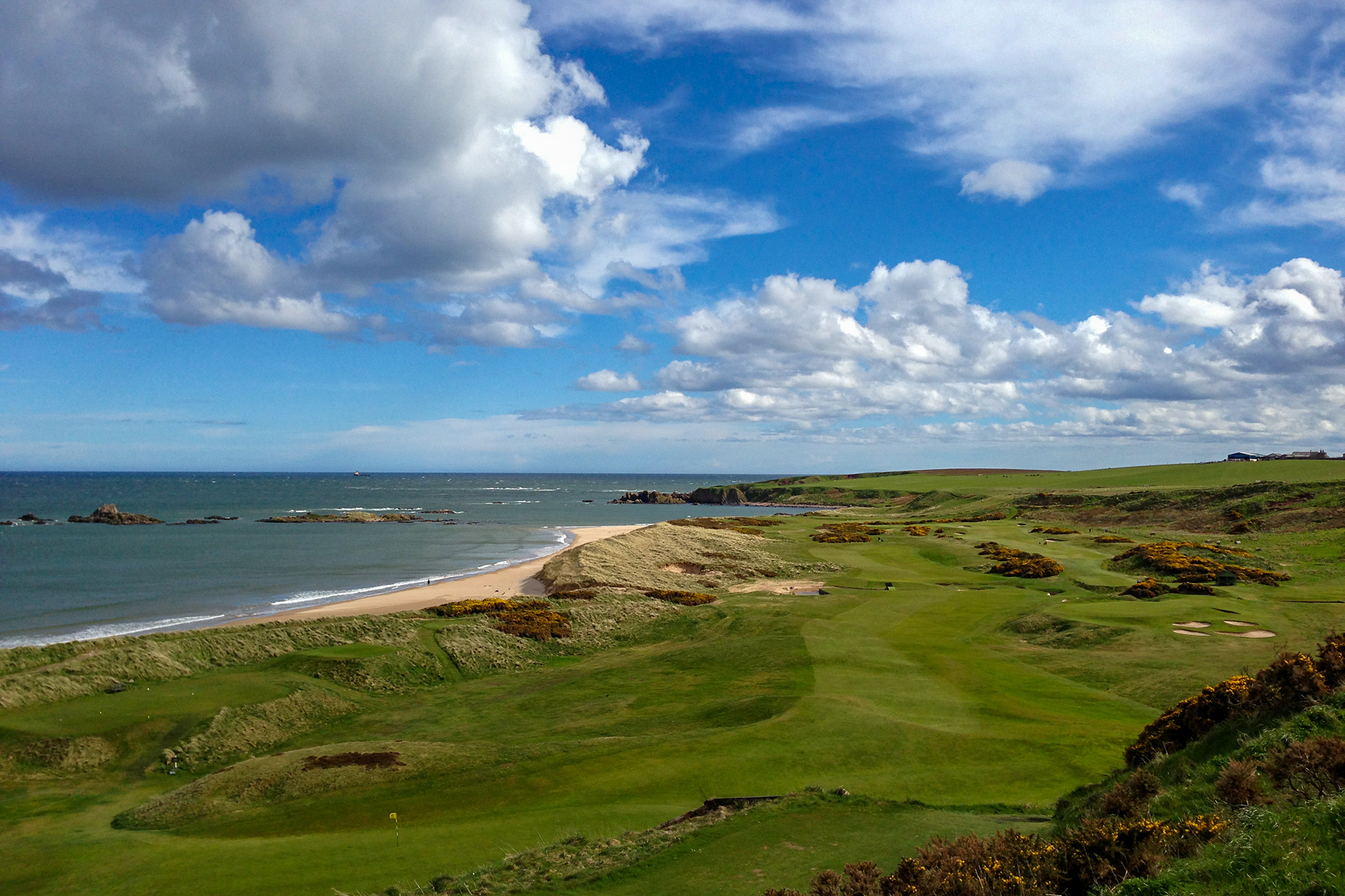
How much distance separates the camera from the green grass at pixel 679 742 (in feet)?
42.2

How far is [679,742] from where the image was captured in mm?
18719

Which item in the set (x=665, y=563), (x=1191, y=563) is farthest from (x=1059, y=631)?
(x=665, y=563)

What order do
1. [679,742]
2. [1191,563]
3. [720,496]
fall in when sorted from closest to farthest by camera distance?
[679,742]
[1191,563]
[720,496]

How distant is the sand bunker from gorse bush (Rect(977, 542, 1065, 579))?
12.8m

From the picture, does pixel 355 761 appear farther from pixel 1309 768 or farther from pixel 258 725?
pixel 1309 768

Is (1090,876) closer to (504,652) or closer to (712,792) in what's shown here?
(712,792)

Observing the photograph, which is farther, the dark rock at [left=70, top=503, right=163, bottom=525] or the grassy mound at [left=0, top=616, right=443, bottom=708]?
the dark rock at [left=70, top=503, right=163, bottom=525]

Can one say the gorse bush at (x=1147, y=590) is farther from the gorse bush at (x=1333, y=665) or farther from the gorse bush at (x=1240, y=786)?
the gorse bush at (x=1240, y=786)

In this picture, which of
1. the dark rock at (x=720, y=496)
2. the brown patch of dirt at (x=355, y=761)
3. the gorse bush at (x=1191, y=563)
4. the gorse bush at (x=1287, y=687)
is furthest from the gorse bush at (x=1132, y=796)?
the dark rock at (x=720, y=496)

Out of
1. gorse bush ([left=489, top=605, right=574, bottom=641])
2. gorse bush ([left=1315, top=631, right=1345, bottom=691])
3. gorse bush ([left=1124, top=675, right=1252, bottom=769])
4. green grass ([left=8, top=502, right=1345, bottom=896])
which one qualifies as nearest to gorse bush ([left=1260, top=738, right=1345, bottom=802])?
gorse bush ([left=1315, top=631, right=1345, bottom=691])

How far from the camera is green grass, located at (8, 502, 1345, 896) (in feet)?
42.2

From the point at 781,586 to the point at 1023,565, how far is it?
16.7 metres

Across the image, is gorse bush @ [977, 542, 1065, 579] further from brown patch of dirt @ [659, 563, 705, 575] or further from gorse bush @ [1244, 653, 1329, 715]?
gorse bush @ [1244, 653, 1329, 715]

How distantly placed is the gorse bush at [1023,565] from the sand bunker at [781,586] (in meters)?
12.8
